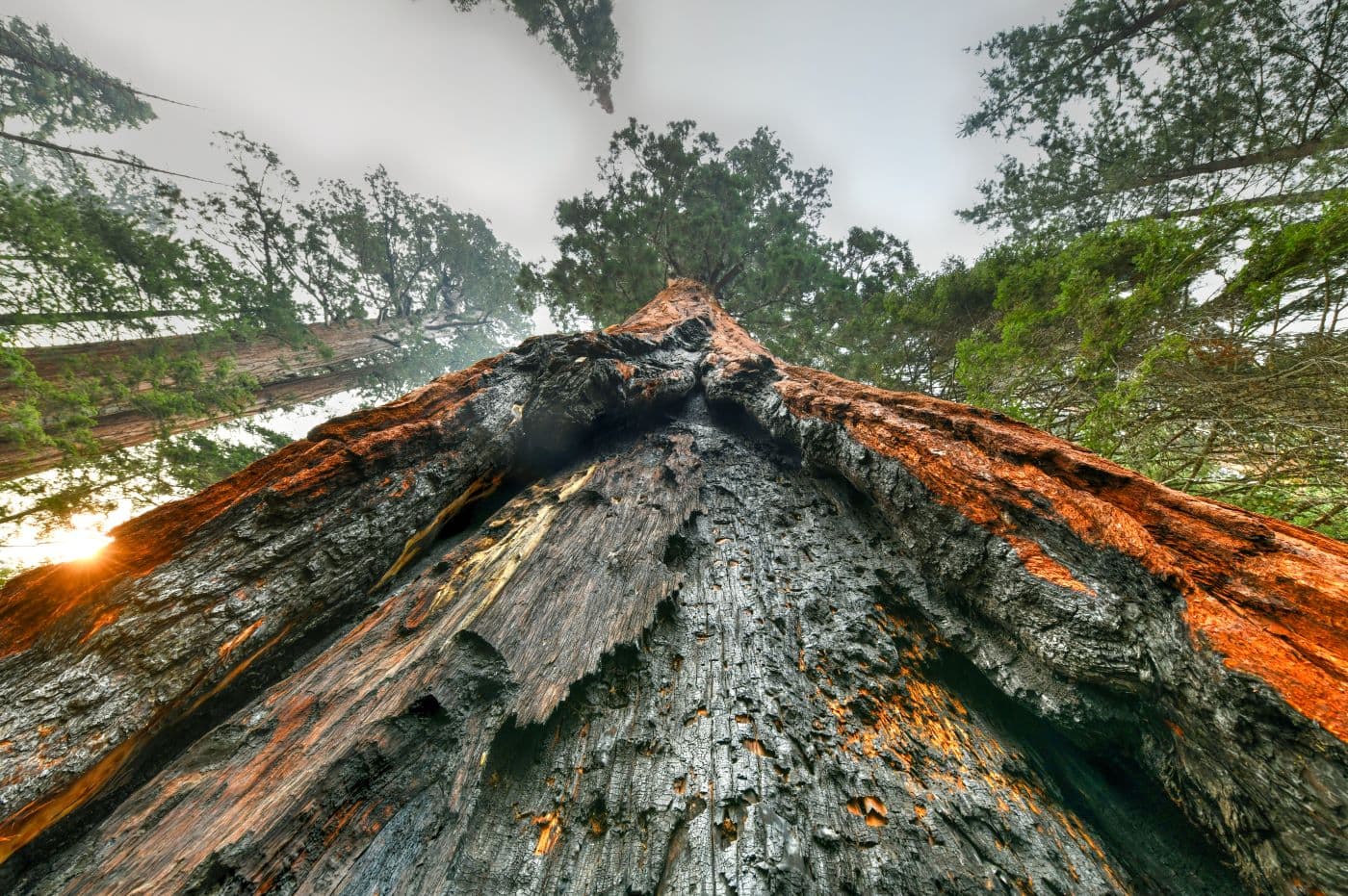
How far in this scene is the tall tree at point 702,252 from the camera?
9.91 meters

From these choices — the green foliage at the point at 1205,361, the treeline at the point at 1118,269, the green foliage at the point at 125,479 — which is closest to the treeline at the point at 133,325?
the green foliage at the point at 125,479

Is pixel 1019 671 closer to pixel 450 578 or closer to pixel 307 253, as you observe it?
pixel 450 578

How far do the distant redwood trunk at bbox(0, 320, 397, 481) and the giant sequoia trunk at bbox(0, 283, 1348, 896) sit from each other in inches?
274

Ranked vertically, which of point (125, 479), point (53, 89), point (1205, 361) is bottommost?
point (125, 479)

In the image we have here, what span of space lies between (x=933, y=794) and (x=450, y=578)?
2.72 meters

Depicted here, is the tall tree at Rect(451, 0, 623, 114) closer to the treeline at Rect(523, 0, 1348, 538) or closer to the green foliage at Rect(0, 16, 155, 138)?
the treeline at Rect(523, 0, 1348, 538)

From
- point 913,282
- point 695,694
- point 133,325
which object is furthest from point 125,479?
point 913,282

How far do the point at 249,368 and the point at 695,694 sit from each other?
11998mm

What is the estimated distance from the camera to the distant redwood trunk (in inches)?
251

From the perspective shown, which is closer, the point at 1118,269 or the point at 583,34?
the point at 1118,269

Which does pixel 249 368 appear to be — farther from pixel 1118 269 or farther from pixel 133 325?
pixel 1118 269

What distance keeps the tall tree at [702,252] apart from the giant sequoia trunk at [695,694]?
7916mm

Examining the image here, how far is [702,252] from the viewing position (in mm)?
10961

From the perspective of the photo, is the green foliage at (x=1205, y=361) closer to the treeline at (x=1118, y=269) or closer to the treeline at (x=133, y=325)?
the treeline at (x=1118, y=269)
